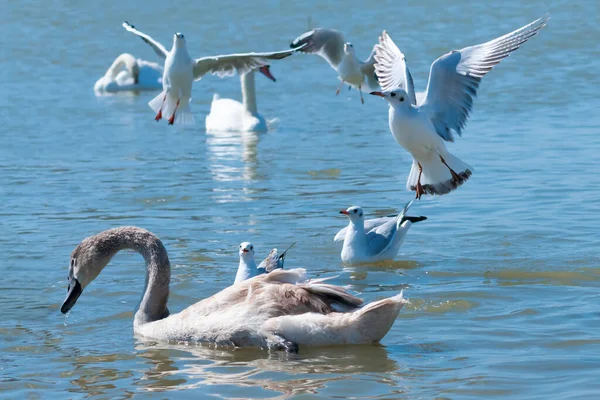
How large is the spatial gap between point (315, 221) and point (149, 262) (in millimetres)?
3677

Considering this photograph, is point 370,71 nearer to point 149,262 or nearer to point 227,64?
point 227,64

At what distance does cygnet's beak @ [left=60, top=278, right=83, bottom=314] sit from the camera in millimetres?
7911

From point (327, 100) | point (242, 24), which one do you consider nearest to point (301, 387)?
point (327, 100)

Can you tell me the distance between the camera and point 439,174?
1112 cm

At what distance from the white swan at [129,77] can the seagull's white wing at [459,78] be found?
13.2 m

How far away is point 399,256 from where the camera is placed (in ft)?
33.7

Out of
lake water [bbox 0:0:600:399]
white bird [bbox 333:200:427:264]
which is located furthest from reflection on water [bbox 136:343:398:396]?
white bird [bbox 333:200:427:264]

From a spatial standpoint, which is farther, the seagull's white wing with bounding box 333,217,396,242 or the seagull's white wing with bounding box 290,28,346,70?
the seagull's white wing with bounding box 290,28,346,70

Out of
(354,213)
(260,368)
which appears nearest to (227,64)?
(354,213)

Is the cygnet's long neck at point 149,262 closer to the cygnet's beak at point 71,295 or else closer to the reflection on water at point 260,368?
the cygnet's beak at point 71,295

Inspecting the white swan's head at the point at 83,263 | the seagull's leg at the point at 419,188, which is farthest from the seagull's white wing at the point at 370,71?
the white swan's head at the point at 83,263

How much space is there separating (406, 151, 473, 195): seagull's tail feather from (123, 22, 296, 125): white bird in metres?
4.33

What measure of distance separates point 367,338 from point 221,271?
2607 millimetres

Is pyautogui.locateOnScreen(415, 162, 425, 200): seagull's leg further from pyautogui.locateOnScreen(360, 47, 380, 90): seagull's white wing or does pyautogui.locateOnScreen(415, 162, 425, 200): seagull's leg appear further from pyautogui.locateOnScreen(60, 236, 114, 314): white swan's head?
pyautogui.locateOnScreen(360, 47, 380, 90): seagull's white wing
